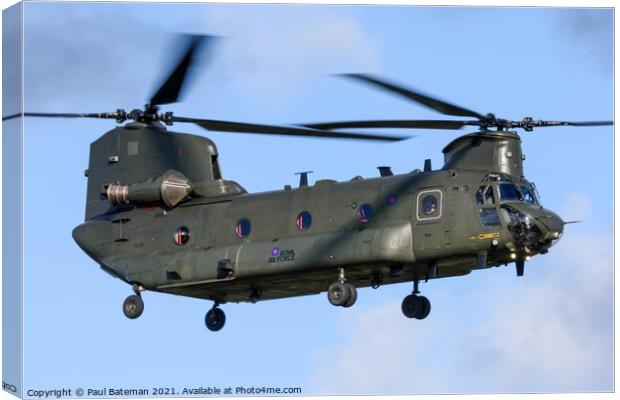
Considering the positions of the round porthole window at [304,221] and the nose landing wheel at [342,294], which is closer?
the nose landing wheel at [342,294]

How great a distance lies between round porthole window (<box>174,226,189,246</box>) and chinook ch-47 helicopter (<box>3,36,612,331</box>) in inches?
1.2

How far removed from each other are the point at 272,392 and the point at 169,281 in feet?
17.3

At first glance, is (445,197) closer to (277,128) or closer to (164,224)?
(277,128)

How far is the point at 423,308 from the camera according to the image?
35.2m

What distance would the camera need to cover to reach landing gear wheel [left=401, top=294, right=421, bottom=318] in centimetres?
3531

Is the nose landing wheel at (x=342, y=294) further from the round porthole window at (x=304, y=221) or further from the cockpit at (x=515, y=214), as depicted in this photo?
the cockpit at (x=515, y=214)

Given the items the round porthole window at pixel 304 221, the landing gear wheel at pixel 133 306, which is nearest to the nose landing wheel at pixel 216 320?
the landing gear wheel at pixel 133 306

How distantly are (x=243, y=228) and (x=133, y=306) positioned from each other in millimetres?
3238

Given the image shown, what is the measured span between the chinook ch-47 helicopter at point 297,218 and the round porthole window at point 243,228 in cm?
2

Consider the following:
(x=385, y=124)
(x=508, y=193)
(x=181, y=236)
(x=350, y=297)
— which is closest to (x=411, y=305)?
(x=350, y=297)

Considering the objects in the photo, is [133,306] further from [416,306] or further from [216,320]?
[416,306]

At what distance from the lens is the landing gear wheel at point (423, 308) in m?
35.2

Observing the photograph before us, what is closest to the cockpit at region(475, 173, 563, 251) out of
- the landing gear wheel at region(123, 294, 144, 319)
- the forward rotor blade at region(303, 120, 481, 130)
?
the forward rotor blade at region(303, 120, 481, 130)

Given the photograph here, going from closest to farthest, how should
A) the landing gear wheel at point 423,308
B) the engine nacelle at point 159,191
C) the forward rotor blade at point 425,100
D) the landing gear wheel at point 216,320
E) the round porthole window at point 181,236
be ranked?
the forward rotor blade at point 425,100, the landing gear wheel at point 423,308, the round porthole window at point 181,236, the engine nacelle at point 159,191, the landing gear wheel at point 216,320
